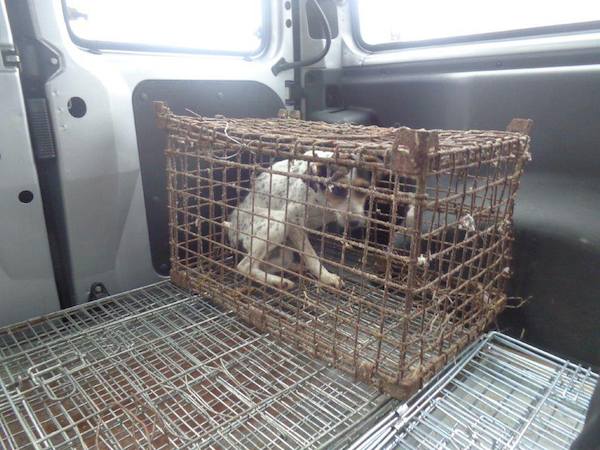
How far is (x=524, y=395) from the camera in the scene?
37.4 inches

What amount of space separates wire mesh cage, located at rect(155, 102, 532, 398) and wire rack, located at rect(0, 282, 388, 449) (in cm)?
8

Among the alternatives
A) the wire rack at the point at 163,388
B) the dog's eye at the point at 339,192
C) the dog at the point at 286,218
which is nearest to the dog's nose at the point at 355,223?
the dog at the point at 286,218

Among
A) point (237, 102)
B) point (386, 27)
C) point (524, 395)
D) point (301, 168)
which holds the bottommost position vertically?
point (524, 395)

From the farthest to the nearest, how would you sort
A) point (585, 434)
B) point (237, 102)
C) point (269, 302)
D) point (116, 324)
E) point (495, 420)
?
1. point (237, 102)
2. point (269, 302)
3. point (116, 324)
4. point (495, 420)
5. point (585, 434)

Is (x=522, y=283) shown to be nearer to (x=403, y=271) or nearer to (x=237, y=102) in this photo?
(x=403, y=271)

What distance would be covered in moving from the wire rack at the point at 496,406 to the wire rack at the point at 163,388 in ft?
0.26

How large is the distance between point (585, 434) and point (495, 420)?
341mm

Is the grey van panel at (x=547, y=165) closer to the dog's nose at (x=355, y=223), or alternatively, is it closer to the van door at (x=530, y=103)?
the van door at (x=530, y=103)

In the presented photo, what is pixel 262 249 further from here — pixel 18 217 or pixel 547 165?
pixel 547 165

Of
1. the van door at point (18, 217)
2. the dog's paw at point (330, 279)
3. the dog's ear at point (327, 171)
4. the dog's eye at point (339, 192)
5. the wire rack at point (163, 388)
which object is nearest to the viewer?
the wire rack at point (163, 388)

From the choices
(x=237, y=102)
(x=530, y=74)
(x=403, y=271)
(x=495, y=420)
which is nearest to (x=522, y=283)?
(x=403, y=271)

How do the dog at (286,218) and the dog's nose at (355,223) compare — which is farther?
the dog's nose at (355,223)

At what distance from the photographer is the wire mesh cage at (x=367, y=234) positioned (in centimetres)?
85

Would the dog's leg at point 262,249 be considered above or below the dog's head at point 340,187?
below
